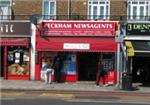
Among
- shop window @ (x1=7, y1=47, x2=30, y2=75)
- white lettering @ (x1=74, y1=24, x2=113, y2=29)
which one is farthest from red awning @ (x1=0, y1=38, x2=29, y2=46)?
white lettering @ (x1=74, y1=24, x2=113, y2=29)

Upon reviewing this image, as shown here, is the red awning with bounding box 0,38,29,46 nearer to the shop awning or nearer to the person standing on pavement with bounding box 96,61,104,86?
the person standing on pavement with bounding box 96,61,104,86

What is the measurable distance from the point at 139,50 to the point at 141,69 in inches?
99.8

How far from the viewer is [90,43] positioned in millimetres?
34656

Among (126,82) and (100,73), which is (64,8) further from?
(126,82)

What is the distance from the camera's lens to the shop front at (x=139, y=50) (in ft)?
108

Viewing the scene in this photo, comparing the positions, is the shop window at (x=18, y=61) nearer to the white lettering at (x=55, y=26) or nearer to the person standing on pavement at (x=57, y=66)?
the person standing on pavement at (x=57, y=66)

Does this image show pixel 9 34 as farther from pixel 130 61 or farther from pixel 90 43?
pixel 130 61

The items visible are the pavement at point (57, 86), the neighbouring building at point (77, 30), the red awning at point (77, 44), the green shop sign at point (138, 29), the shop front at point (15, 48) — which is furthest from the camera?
the shop front at point (15, 48)

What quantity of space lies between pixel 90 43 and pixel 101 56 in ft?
4.07

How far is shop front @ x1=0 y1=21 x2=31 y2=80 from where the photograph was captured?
117 ft

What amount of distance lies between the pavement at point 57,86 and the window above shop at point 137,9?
4702mm

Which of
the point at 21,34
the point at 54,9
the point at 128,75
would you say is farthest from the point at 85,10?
the point at 128,75

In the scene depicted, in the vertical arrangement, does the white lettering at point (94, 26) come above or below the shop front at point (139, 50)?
above

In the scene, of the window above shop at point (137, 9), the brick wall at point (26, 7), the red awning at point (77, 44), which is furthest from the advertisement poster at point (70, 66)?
the window above shop at point (137, 9)
